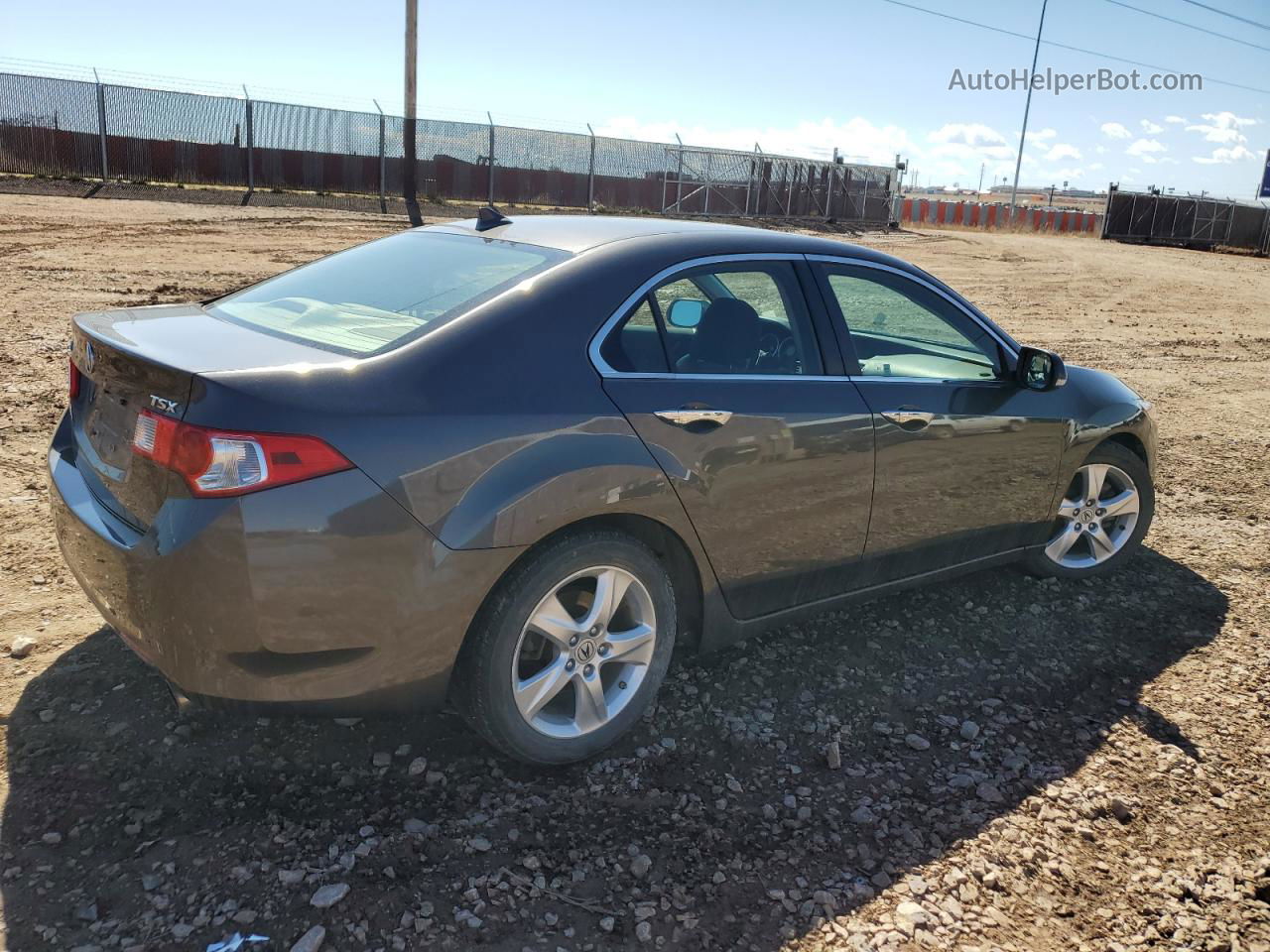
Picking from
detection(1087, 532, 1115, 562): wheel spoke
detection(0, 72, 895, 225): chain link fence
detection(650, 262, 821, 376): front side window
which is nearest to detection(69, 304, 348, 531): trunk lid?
detection(650, 262, 821, 376): front side window

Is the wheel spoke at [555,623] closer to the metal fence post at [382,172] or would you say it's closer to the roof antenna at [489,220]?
the roof antenna at [489,220]

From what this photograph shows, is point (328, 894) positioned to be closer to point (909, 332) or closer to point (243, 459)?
point (243, 459)

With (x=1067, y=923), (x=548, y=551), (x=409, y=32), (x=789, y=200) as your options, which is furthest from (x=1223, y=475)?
(x=789, y=200)

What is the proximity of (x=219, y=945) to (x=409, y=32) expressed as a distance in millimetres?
22560

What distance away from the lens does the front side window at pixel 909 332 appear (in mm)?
3949

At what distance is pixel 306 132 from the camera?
27.2 meters

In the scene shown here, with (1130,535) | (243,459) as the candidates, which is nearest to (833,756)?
(243,459)

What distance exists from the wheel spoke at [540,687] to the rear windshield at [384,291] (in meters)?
1.07

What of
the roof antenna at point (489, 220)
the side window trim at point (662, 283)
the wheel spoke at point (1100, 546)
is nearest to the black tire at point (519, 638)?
the side window trim at point (662, 283)

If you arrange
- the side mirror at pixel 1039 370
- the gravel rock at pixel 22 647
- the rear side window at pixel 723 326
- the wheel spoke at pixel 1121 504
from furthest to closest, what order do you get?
the wheel spoke at pixel 1121 504, the side mirror at pixel 1039 370, the gravel rock at pixel 22 647, the rear side window at pixel 723 326

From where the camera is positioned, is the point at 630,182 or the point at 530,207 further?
the point at 630,182

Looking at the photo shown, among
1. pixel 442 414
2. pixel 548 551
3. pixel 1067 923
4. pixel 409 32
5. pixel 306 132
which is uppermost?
pixel 409 32

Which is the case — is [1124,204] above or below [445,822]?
above

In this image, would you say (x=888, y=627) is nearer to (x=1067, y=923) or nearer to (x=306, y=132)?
(x=1067, y=923)
